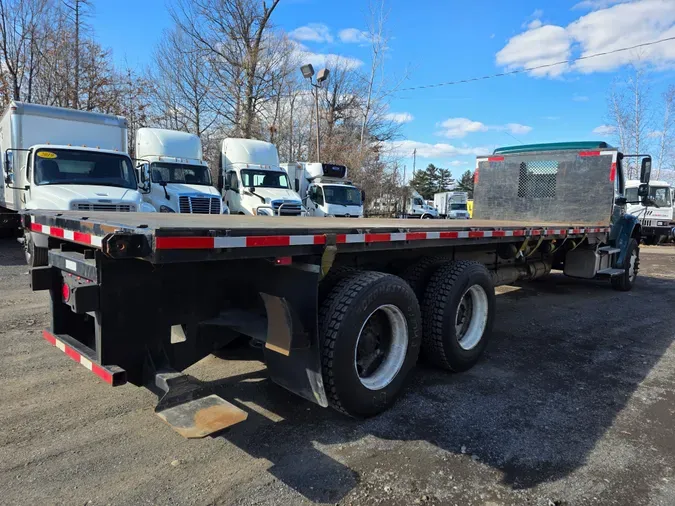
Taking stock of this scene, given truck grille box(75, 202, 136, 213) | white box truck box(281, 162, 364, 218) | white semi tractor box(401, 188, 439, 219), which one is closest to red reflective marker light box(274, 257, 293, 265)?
truck grille box(75, 202, 136, 213)

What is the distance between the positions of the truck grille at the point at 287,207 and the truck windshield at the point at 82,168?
470 cm

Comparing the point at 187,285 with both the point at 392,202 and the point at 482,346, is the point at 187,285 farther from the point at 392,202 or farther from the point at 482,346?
the point at 392,202

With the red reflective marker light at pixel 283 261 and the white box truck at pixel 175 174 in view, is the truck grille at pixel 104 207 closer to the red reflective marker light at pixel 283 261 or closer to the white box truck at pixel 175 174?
the white box truck at pixel 175 174

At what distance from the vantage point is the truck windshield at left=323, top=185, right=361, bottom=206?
1842 centimetres

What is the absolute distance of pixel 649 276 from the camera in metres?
12.1

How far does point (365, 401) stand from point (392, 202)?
39181 mm

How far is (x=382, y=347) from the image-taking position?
3789 mm

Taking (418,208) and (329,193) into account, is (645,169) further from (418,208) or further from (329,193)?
(418,208)

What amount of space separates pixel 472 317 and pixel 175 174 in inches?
431

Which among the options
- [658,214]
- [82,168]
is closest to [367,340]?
[82,168]

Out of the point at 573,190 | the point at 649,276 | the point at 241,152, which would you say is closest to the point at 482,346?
the point at 573,190

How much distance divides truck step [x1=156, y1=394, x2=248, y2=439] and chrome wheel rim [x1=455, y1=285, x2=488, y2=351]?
9.35 ft

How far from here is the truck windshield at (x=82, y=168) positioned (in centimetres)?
986

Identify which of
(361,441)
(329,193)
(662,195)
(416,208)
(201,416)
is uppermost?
(662,195)
